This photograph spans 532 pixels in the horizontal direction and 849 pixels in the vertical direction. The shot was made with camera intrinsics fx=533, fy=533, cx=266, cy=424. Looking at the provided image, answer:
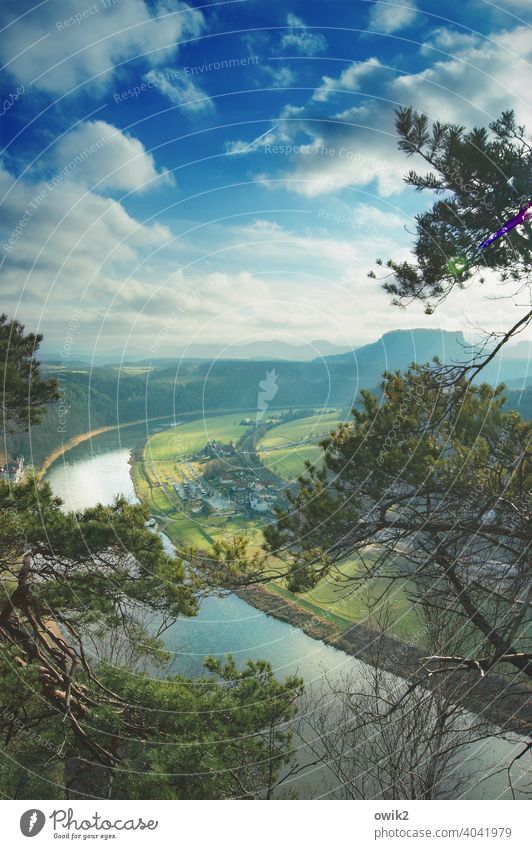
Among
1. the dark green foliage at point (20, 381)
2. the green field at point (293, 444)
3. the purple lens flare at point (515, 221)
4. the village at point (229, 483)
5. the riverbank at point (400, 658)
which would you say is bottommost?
the riverbank at point (400, 658)

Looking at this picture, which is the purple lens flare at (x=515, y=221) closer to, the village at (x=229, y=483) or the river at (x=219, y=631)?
the village at (x=229, y=483)

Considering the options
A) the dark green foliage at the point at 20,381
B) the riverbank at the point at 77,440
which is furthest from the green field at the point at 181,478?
the dark green foliage at the point at 20,381

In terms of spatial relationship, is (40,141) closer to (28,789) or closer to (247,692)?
(247,692)

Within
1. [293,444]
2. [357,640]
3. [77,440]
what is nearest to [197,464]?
[293,444]

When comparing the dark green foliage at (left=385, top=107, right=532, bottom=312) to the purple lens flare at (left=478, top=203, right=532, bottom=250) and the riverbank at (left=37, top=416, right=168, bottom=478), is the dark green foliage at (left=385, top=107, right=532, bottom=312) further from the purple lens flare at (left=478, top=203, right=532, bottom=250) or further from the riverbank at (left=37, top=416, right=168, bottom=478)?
the riverbank at (left=37, top=416, right=168, bottom=478)

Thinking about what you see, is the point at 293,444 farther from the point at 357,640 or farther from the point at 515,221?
the point at 357,640

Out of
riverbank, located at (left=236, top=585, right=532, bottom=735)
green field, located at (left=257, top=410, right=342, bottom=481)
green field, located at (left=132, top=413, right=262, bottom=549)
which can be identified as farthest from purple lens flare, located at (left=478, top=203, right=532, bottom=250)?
riverbank, located at (left=236, top=585, right=532, bottom=735)
